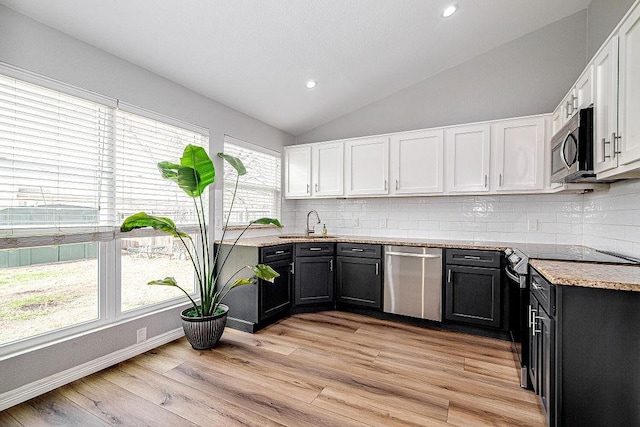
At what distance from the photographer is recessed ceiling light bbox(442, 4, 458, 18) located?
2781mm

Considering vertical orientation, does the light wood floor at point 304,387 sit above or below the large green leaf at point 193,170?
below

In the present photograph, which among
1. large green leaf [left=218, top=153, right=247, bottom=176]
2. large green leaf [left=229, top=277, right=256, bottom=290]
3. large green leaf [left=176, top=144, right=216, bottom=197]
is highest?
large green leaf [left=218, top=153, right=247, bottom=176]

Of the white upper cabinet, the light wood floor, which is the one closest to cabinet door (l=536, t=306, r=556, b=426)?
the light wood floor

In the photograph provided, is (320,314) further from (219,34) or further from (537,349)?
(219,34)

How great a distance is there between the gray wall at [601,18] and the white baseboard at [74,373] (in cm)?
468

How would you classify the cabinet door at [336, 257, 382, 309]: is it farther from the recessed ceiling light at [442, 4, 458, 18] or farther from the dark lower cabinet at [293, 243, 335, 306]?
the recessed ceiling light at [442, 4, 458, 18]

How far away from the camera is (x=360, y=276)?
3.79 m

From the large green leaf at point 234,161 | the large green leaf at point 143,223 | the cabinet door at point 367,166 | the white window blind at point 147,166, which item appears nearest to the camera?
the large green leaf at point 143,223

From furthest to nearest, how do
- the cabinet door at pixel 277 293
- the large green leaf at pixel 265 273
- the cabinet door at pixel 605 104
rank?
1. the cabinet door at pixel 277 293
2. the large green leaf at pixel 265 273
3. the cabinet door at pixel 605 104

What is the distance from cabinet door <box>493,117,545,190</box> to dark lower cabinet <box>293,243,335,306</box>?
2.09 m

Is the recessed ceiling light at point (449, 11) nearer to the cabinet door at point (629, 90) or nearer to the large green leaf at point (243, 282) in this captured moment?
the cabinet door at point (629, 90)

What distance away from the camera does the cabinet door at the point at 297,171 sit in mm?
4492

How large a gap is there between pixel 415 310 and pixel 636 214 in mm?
2017

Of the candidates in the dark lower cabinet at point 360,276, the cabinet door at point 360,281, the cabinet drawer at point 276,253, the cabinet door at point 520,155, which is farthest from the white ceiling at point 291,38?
the cabinet door at point 360,281
